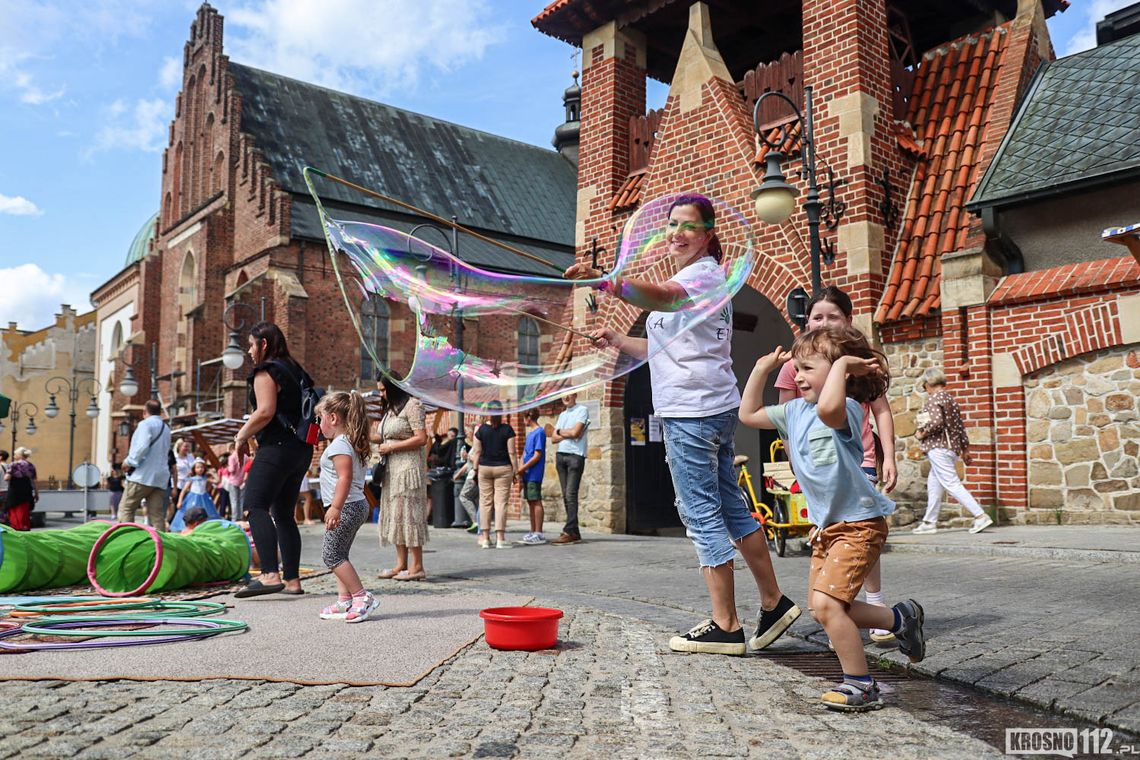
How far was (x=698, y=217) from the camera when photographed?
4348 mm

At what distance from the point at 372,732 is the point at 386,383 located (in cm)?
456

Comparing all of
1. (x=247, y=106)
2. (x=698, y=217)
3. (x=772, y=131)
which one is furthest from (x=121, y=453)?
(x=698, y=217)

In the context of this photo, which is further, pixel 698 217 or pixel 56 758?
pixel 698 217

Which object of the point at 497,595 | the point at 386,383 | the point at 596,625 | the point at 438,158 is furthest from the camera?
the point at 438,158

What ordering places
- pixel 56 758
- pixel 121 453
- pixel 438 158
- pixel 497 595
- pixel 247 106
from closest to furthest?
pixel 56 758
pixel 497 595
pixel 247 106
pixel 438 158
pixel 121 453

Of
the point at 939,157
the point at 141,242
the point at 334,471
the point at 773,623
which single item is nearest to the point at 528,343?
the point at 334,471

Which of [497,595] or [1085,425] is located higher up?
[1085,425]

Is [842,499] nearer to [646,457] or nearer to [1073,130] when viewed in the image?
[1073,130]

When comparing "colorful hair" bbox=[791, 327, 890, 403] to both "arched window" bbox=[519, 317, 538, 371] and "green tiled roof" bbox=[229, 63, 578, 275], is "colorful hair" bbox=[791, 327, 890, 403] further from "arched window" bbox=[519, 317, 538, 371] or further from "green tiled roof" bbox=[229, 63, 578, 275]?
"green tiled roof" bbox=[229, 63, 578, 275]

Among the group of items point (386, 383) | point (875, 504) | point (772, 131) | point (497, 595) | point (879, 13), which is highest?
point (879, 13)

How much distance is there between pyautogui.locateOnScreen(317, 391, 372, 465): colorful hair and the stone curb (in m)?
5.55

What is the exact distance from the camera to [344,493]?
5609mm

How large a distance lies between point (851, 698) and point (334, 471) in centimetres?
374

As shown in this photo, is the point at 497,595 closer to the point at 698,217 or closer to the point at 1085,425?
the point at 698,217
